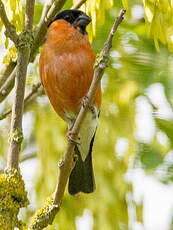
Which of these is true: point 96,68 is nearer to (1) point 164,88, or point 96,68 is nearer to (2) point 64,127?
(1) point 164,88

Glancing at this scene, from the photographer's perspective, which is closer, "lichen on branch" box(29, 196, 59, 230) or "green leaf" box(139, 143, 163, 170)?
"lichen on branch" box(29, 196, 59, 230)

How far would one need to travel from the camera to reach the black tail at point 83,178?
11.8 feet

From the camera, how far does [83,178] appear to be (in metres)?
3.68

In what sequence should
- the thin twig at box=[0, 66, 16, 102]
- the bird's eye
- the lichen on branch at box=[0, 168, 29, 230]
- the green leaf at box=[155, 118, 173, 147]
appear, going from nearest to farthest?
the lichen on branch at box=[0, 168, 29, 230]
the thin twig at box=[0, 66, 16, 102]
the green leaf at box=[155, 118, 173, 147]
the bird's eye

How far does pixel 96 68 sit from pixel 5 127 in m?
2.54

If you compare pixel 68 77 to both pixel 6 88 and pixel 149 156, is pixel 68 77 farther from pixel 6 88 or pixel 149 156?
pixel 149 156

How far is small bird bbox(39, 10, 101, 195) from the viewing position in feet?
11.1

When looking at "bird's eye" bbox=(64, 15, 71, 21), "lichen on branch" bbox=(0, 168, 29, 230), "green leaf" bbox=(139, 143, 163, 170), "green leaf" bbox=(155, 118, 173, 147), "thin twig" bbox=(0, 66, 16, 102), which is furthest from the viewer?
"bird's eye" bbox=(64, 15, 71, 21)

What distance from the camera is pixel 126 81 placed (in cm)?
367

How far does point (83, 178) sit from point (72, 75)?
83 cm

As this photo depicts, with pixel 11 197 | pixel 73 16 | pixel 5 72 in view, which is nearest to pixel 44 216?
pixel 11 197

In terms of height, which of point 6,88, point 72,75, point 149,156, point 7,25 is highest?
point 7,25

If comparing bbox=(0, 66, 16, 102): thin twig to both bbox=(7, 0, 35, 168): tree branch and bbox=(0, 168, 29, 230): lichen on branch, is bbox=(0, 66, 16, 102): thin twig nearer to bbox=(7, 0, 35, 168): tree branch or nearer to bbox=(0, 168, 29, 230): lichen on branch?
bbox=(7, 0, 35, 168): tree branch

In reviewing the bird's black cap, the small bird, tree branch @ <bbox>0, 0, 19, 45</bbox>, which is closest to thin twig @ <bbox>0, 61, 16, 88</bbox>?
the small bird
